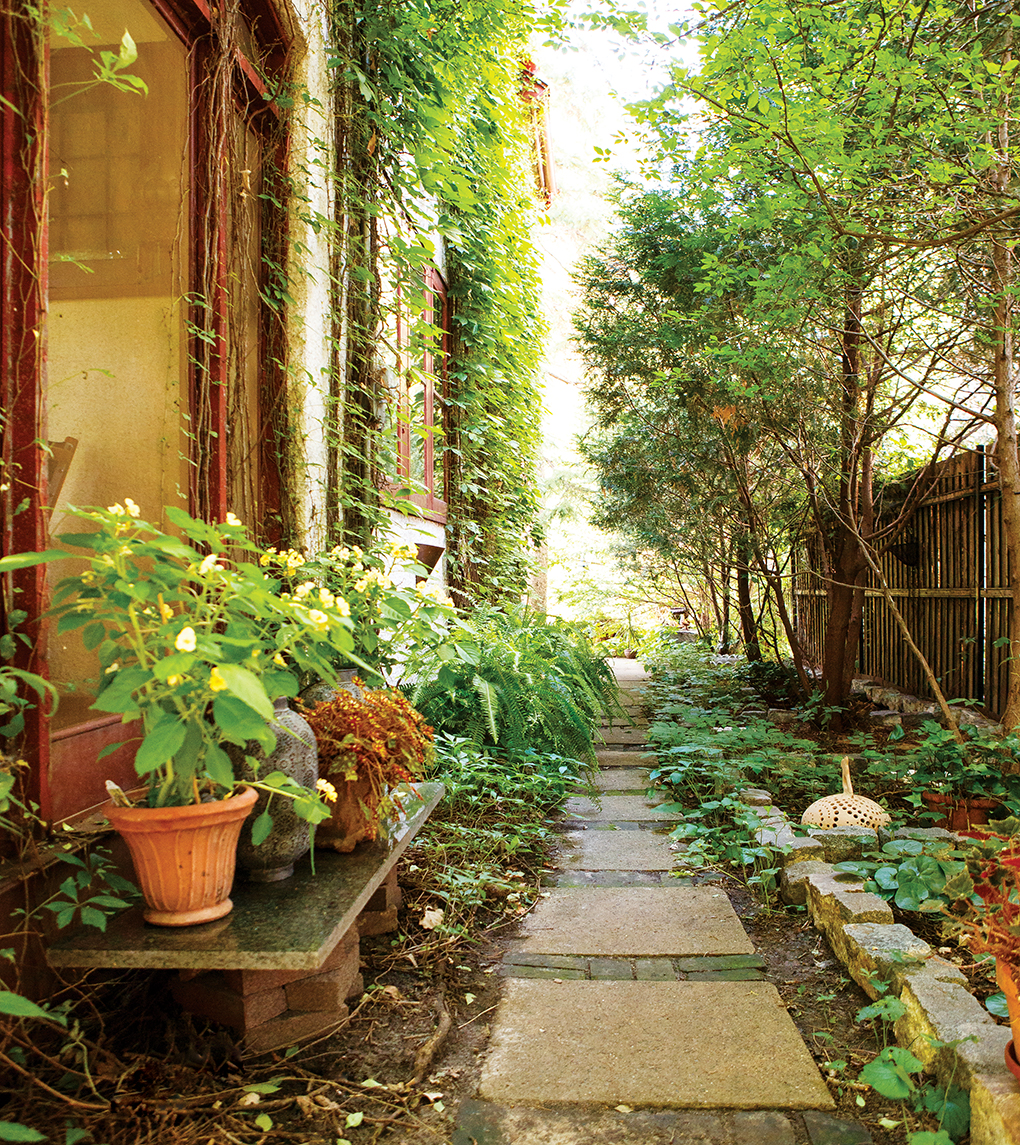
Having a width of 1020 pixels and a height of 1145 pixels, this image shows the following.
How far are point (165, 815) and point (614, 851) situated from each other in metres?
2.37

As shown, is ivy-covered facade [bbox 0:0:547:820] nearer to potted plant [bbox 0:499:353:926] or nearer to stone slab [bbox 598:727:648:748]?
potted plant [bbox 0:499:353:926]

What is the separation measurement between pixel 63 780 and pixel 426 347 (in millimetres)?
2772

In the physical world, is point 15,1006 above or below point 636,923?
above

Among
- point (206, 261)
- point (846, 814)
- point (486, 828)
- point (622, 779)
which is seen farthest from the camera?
point (622, 779)

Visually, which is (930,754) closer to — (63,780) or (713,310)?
(713,310)

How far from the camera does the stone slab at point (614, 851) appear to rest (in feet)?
11.2

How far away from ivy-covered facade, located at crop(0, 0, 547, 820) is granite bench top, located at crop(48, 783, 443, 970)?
426mm

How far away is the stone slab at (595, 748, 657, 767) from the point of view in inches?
208

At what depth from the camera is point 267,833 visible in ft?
5.98

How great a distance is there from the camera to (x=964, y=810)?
3.69 metres

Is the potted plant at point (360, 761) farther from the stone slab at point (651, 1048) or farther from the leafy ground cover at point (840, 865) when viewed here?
the leafy ground cover at point (840, 865)

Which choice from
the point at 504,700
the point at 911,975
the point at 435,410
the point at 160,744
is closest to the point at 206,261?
the point at 160,744

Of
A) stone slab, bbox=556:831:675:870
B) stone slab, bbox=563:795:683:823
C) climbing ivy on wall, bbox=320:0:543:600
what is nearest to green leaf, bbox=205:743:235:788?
stone slab, bbox=556:831:675:870

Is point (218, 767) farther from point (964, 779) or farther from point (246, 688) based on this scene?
point (964, 779)
